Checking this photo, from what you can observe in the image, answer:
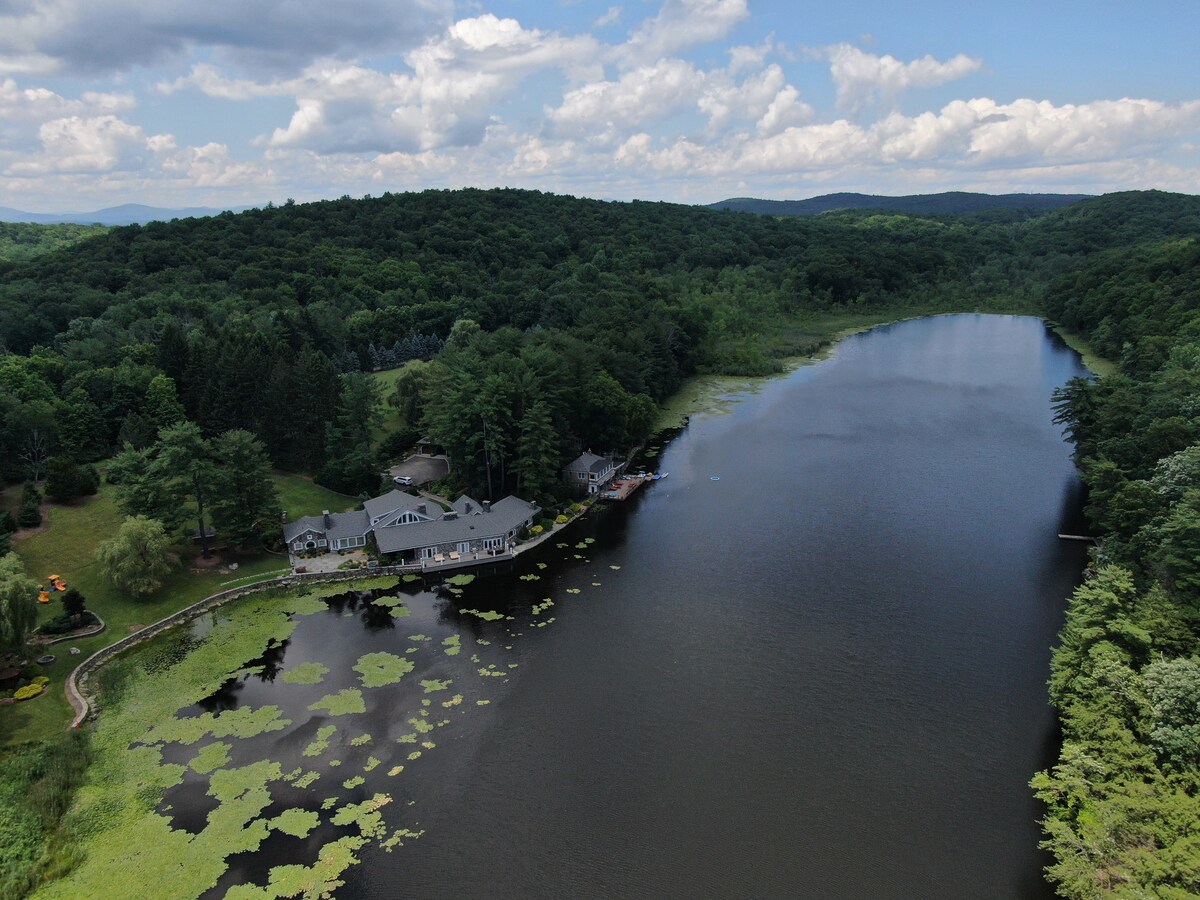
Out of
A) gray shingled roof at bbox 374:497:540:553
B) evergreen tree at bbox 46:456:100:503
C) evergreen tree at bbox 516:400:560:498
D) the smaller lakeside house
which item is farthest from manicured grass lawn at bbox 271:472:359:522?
the smaller lakeside house

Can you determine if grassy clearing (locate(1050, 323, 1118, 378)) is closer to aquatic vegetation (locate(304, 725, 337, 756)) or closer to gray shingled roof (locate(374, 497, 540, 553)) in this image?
gray shingled roof (locate(374, 497, 540, 553))

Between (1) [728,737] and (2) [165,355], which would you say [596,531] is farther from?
(2) [165,355]

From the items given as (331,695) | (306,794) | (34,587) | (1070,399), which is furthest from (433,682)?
(1070,399)

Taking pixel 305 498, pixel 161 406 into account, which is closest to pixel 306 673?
pixel 305 498

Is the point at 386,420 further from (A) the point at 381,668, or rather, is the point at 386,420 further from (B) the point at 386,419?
(A) the point at 381,668

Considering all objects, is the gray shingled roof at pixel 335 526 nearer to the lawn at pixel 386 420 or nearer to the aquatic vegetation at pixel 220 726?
the aquatic vegetation at pixel 220 726

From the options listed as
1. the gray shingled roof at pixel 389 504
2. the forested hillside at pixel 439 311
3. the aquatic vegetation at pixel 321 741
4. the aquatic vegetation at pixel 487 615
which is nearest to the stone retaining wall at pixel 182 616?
the gray shingled roof at pixel 389 504
